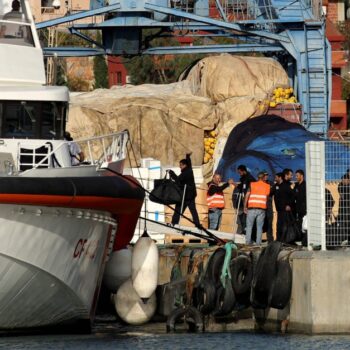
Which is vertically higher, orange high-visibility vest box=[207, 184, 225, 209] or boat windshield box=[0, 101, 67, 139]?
boat windshield box=[0, 101, 67, 139]

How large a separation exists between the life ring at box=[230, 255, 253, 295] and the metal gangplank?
18.7 m

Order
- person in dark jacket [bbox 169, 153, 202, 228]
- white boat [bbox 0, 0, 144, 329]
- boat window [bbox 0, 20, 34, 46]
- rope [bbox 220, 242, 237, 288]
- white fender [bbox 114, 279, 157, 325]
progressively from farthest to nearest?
person in dark jacket [bbox 169, 153, 202, 228], white fender [bbox 114, 279, 157, 325], boat window [bbox 0, 20, 34, 46], rope [bbox 220, 242, 237, 288], white boat [bbox 0, 0, 144, 329]

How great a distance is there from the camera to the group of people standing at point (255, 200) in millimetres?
22375

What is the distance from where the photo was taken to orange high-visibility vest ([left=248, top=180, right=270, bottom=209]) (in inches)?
897

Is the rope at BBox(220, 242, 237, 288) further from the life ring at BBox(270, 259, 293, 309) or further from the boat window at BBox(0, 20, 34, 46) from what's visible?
the boat window at BBox(0, 20, 34, 46)

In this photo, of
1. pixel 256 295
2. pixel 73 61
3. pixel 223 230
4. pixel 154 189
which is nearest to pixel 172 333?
pixel 256 295

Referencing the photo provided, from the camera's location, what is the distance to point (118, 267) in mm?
21953

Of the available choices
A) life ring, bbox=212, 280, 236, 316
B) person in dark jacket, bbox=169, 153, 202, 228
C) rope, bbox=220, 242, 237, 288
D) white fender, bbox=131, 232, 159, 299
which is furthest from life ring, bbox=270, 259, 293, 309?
person in dark jacket, bbox=169, 153, 202, 228

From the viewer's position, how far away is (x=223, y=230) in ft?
87.8

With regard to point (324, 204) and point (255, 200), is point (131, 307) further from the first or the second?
point (324, 204)

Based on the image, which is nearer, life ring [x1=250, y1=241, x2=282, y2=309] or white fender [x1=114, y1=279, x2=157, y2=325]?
life ring [x1=250, y1=241, x2=282, y2=309]

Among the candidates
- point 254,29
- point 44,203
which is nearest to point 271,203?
point 44,203

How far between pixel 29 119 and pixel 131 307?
362 centimetres

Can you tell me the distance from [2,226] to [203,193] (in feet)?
33.7
